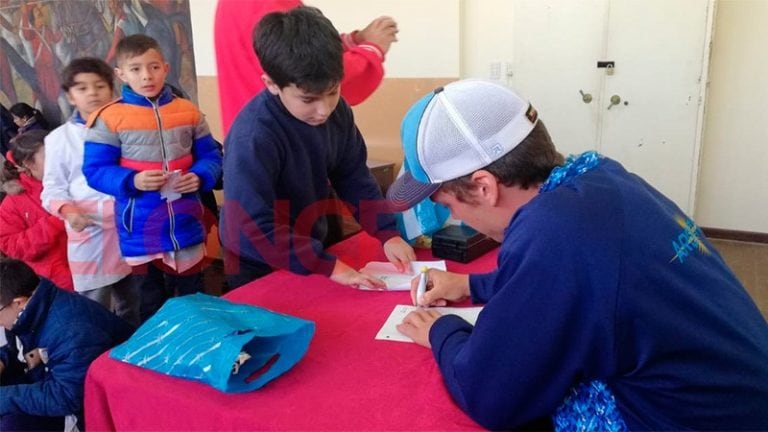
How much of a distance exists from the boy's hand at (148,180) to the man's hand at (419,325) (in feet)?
4.16

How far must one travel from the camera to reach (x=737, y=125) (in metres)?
4.03

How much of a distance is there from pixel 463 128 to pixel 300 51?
57 cm

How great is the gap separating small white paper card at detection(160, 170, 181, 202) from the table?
115cm

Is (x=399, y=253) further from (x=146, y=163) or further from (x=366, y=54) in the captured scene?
(x=146, y=163)

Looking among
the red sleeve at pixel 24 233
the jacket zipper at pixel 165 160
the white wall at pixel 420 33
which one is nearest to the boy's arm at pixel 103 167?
the jacket zipper at pixel 165 160

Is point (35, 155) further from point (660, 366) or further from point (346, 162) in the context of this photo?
point (660, 366)

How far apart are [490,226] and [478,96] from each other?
0.23m

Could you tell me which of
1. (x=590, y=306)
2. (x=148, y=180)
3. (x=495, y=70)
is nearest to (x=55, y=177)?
(x=148, y=180)

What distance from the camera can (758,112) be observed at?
3.95 metres

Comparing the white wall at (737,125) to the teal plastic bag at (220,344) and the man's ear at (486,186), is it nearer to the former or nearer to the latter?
the man's ear at (486,186)

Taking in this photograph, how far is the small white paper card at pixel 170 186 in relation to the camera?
2.22 metres

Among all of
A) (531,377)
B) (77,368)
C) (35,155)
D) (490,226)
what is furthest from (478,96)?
(35,155)

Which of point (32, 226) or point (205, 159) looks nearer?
point (205, 159)

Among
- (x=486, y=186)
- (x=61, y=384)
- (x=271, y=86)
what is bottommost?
(x=61, y=384)
